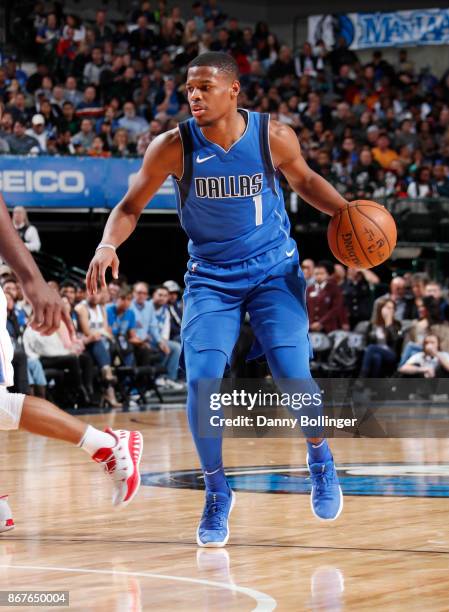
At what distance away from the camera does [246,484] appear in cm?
697

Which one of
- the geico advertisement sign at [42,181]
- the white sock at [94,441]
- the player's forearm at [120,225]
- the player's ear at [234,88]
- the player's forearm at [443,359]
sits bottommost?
the player's forearm at [443,359]

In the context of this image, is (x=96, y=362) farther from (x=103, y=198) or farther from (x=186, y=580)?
(x=186, y=580)

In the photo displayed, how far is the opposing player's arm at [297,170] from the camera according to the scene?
523 centimetres

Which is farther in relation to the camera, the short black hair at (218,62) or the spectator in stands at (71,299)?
the spectator in stands at (71,299)

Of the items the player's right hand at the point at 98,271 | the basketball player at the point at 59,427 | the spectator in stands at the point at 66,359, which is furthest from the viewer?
the spectator in stands at the point at 66,359

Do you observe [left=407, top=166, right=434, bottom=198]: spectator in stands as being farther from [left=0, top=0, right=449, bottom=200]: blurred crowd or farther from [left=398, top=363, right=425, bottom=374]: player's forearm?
[left=398, top=363, right=425, bottom=374]: player's forearm

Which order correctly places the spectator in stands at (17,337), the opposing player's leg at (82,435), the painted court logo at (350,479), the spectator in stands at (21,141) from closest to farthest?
the opposing player's leg at (82,435) → the painted court logo at (350,479) → the spectator in stands at (17,337) → the spectator in stands at (21,141)

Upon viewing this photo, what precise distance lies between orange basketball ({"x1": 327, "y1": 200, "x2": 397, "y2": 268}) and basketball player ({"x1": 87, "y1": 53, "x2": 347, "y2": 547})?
0.36 metres

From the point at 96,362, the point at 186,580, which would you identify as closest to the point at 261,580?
the point at 186,580

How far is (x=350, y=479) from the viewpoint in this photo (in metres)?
7.16

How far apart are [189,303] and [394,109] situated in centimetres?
1654

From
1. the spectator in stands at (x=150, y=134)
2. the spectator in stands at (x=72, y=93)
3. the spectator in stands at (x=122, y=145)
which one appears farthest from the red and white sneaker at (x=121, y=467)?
the spectator in stands at (x=72, y=93)

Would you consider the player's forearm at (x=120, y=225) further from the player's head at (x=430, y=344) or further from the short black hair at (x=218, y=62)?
the player's head at (x=430, y=344)

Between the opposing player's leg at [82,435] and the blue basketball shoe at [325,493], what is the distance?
93 cm
